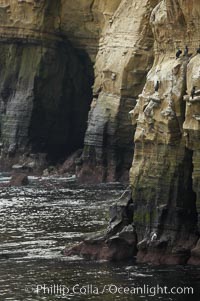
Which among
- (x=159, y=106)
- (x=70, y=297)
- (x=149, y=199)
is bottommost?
(x=70, y=297)

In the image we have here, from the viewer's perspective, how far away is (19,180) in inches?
2995

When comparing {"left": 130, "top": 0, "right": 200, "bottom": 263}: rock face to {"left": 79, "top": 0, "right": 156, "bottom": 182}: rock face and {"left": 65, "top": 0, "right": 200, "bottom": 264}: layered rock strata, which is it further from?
{"left": 79, "top": 0, "right": 156, "bottom": 182}: rock face

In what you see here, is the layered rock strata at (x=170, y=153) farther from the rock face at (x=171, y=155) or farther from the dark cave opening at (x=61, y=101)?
the dark cave opening at (x=61, y=101)

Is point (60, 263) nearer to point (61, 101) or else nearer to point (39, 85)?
point (39, 85)

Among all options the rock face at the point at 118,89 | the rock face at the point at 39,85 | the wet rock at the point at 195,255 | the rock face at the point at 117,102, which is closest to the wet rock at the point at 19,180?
the rock face at the point at 117,102

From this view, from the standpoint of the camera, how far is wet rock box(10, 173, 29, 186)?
7581 centimetres

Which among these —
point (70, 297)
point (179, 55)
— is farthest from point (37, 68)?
Result: point (70, 297)

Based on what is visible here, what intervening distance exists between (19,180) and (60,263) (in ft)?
98.1

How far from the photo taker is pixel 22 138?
Result: 8712 cm

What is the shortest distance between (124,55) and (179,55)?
27.8m

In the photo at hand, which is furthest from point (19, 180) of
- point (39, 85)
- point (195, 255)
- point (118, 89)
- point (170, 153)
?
point (195, 255)

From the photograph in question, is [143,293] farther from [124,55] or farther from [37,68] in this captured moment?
[37,68]

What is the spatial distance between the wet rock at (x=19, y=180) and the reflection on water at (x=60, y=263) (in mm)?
7471

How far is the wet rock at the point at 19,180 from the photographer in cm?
7581
